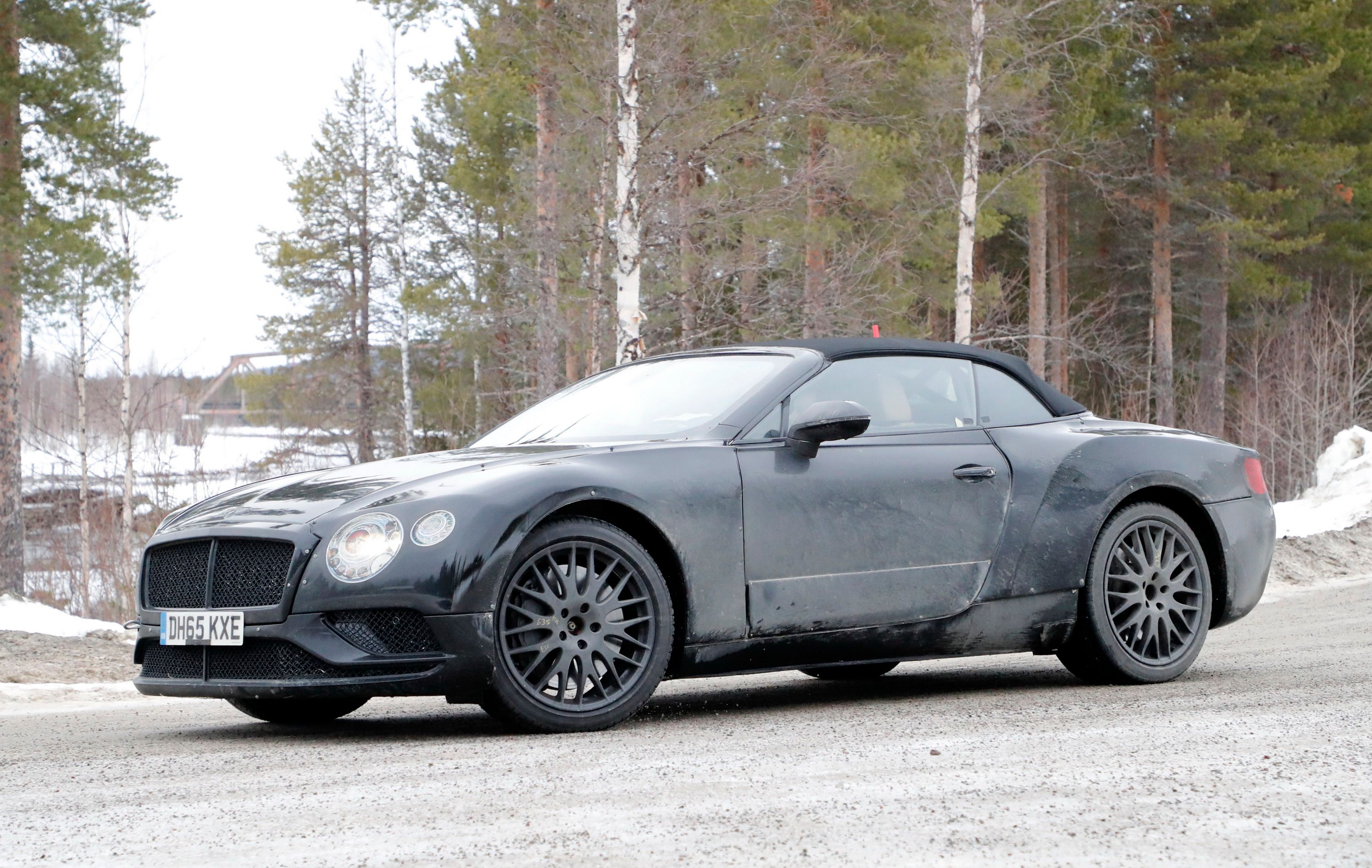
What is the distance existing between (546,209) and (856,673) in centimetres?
1687

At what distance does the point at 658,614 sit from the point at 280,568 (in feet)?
4.35

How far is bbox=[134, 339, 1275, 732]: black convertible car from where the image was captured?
505 centimetres

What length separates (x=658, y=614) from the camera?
535 centimetres

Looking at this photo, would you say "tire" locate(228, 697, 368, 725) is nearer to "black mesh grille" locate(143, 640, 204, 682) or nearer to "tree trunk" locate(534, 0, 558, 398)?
"black mesh grille" locate(143, 640, 204, 682)

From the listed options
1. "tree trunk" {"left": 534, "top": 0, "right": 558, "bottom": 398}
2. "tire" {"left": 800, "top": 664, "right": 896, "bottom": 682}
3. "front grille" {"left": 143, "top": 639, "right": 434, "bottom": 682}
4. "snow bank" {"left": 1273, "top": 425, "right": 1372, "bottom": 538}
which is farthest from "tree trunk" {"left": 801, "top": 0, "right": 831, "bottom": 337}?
"front grille" {"left": 143, "top": 639, "right": 434, "bottom": 682}

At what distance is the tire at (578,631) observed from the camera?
5125 mm

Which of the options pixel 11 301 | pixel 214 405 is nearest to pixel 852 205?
pixel 11 301

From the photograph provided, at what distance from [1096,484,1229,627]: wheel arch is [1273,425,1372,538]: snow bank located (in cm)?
866

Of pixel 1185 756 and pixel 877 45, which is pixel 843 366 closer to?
pixel 1185 756

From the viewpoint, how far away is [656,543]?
5484 mm

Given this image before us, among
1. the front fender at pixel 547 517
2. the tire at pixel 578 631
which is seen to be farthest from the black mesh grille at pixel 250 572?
the tire at pixel 578 631

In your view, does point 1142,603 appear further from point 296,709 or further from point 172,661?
point 172,661

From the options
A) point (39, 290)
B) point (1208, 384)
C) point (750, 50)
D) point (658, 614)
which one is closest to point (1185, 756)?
point (658, 614)

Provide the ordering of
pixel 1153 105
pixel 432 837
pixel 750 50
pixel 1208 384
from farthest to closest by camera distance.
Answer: pixel 1208 384 < pixel 1153 105 < pixel 750 50 < pixel 432 837
